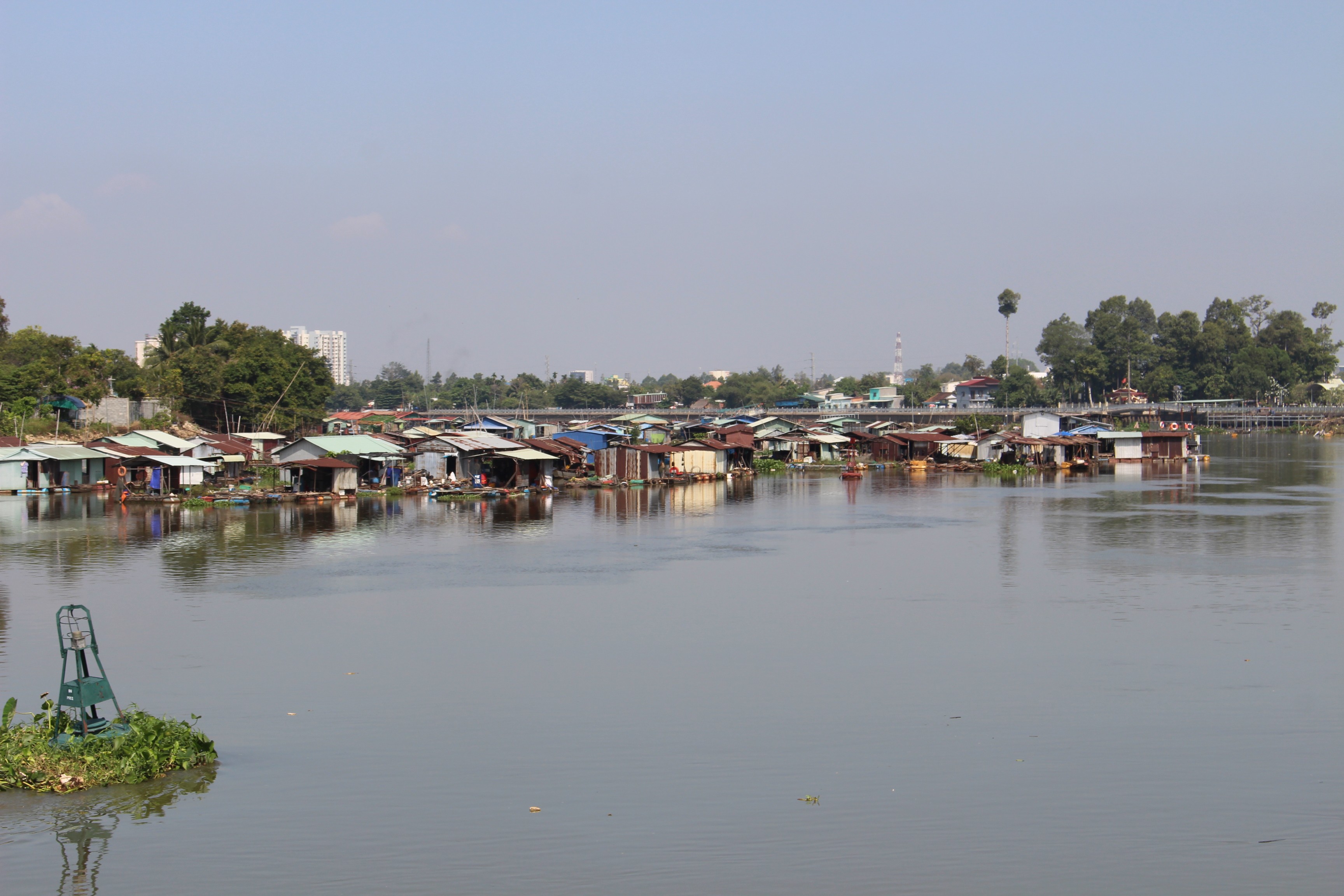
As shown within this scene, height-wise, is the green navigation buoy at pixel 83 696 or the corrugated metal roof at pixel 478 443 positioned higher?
the corrugated metal roof at pixel 478 443

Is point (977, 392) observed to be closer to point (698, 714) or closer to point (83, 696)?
point (698, 714)

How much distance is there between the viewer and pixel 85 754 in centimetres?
672

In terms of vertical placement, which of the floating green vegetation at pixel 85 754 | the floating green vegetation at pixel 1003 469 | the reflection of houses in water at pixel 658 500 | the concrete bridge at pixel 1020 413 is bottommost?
the floating green vegetation at pixel 85 754

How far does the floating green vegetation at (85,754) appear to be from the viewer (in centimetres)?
662

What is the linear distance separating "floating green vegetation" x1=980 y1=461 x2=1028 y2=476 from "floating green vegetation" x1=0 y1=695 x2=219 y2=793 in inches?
1276

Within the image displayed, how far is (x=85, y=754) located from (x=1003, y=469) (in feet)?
110

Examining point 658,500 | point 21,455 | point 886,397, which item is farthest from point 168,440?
point 886,397

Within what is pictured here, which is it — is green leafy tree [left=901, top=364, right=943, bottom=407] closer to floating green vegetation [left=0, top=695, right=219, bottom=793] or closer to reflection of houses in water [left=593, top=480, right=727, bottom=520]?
reflection of houses in water [left=593, top=480, right=727, bottom=520]

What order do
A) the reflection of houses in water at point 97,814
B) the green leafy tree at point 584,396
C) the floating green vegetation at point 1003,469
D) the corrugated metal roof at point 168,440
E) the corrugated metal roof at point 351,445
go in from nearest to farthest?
the reflection of houses in water at point 97,814 < the corrugated metal roof at point 351,445 < the corrugated metal roof at point 168,440 < the floating green vegetation at point 1003,469 < the green leafy tree at point 584,396

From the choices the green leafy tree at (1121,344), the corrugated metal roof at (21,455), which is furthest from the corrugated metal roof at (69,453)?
the green leafy tree at (1121,344)

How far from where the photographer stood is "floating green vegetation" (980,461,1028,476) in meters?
36.6

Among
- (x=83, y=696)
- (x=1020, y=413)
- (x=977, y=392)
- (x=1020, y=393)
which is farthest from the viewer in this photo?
(x=977, y=392)

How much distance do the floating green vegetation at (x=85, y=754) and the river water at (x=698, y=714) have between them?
0.38ft

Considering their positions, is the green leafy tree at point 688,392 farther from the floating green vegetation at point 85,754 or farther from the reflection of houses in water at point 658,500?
the floating green vegetation at point 85,754
